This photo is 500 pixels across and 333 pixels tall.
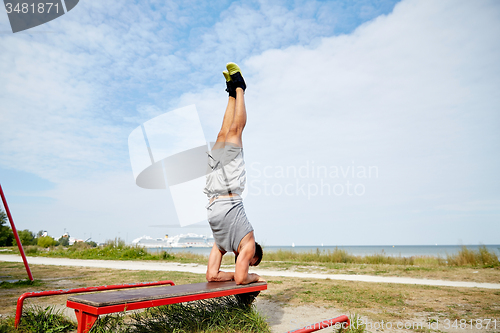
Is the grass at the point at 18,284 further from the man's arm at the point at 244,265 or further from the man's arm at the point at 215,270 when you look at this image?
the man's arm at the point at 244,265

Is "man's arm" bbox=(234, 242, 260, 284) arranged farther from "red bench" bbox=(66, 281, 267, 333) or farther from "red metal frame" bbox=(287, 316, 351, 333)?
"red metal frame" bbox=(287, 316, 351, 333)

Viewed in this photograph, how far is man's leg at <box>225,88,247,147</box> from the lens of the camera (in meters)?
3.96

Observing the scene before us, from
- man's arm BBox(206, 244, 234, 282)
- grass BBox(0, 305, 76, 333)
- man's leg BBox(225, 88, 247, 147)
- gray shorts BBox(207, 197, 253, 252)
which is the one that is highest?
man's leg BBox(225, 88, 247, 147)

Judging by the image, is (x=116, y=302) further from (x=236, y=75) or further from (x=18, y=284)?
(x=18, y=284)

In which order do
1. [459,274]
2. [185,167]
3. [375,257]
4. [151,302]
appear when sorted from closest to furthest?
1. [151,302]
2. [185,167]
3. [459,274]
4. [375,257]

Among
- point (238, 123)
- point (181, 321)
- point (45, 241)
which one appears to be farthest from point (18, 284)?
point (45, 241)

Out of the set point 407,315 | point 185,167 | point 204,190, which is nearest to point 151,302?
point 204,190

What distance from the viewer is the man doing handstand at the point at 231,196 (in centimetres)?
369

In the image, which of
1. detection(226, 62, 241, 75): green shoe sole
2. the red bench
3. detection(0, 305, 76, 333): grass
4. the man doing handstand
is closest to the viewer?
the red bench

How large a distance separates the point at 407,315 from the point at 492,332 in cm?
110

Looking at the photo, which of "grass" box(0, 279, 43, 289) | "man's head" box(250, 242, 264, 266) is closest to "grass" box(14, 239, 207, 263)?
"grass" box(0, 279, 43, 289)

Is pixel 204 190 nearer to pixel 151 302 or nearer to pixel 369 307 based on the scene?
pixel 151 302

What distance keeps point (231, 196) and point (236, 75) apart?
63.5 inches

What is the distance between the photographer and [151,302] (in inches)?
105
